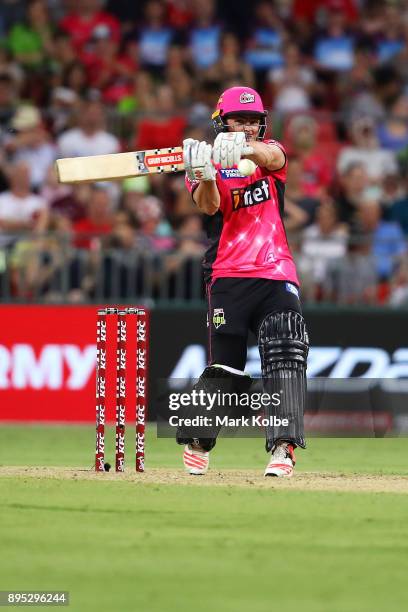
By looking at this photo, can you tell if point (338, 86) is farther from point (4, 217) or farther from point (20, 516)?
point (20, 516)

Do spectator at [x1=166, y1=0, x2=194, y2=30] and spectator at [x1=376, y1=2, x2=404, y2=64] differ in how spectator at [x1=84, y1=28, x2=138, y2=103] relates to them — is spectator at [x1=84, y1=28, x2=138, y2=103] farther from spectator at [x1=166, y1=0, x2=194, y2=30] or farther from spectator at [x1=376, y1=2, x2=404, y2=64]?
spectator at [x1=376, y1=2, x2=404, y2=64]

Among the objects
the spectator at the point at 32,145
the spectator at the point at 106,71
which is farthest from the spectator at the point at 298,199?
the spectator at the point at 106,71

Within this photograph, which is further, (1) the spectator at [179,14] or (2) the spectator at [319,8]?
(2) the spectator at [319,8]

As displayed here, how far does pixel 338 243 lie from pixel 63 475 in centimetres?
752

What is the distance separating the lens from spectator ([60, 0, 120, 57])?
20.4 metres

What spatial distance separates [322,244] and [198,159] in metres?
7.82

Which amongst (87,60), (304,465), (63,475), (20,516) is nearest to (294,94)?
(87,60)

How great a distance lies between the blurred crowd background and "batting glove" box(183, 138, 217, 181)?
21.7 feet

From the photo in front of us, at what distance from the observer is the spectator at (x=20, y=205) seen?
16.8 m

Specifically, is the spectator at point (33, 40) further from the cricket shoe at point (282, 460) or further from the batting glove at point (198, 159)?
the cricket shoe at point (282, 460)

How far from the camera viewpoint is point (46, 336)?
1612cm

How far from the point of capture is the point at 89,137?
60.1 ft

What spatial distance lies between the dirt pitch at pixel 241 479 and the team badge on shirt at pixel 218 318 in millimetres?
1022

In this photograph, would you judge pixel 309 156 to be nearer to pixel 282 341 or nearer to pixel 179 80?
pixel 179 80
